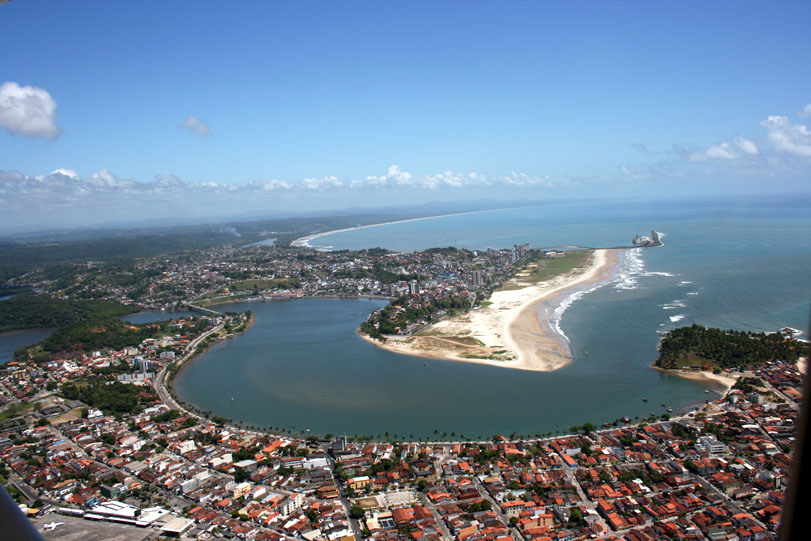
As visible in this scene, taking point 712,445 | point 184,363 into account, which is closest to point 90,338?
point 184,363

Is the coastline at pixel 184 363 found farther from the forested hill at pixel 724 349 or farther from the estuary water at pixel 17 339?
the forested hill at pixel 724 349

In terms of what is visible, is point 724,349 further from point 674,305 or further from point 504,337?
point 504,337

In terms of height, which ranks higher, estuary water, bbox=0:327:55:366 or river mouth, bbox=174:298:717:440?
estuary water, bbox=0:327:55:366

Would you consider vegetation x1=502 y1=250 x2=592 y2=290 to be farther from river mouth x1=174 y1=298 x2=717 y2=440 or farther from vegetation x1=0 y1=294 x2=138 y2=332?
vegetation x1=0 y1=294 x2=138 y2=332

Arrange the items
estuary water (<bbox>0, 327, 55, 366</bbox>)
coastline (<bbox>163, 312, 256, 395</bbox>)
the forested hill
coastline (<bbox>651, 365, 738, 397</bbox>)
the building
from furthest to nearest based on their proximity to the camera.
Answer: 1. estuary water (<bbox>0, 327, 55, 366</bbox>)
2. coastline (<bbox>163, 312, 256, 395</bbox>)
3. the forested hill
4. coastline (<bbox>651, 365, 738, 397</bbox>)
5. the building

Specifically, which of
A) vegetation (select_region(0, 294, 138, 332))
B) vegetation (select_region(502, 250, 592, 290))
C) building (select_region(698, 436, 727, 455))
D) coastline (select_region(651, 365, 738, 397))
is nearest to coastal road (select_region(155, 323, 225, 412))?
vegetation (select_region(0, 294, 138, 332))

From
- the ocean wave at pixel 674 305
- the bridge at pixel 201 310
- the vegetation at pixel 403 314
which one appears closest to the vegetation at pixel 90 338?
the bridge at pixel 201 310
